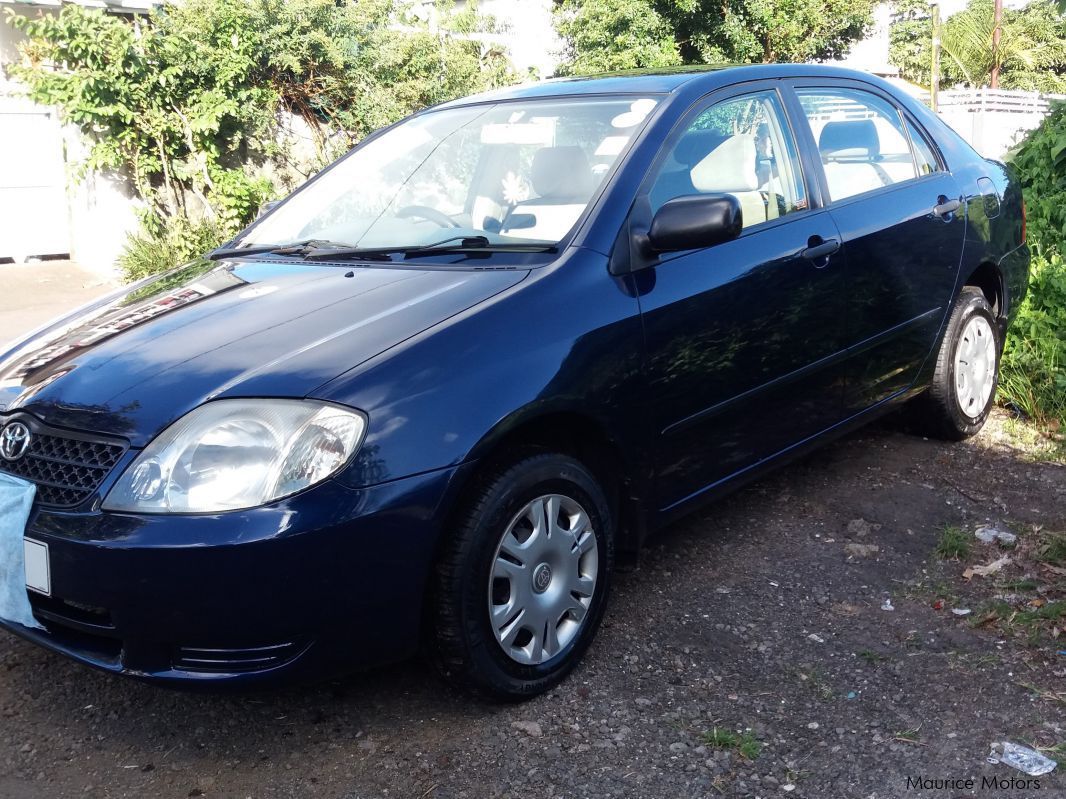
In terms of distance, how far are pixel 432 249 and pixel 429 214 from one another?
12.5 inches

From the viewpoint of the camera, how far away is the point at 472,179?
147 inches

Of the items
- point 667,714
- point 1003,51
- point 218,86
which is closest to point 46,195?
point 218,86

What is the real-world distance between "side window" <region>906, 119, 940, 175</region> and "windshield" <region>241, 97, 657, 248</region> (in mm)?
1682

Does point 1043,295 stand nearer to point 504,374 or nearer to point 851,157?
point 851,157

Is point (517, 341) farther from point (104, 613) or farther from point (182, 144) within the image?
point (182, 144)

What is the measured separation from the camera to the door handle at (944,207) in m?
4.55

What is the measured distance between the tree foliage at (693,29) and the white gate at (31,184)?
7829mm

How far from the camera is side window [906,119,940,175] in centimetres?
466

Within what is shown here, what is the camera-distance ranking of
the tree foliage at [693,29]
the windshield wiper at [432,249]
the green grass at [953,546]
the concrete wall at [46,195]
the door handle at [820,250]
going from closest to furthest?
the windshield wiper at [432,249], the door handle at [820,250], the green grass at [953,546], the concrete wall at [46,195], the tree foliage at [693,29]

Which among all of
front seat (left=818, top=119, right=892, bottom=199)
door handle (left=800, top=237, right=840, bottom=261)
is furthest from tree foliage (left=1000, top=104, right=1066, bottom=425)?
door handle (left=800, top=237, right=840, bottom=261)

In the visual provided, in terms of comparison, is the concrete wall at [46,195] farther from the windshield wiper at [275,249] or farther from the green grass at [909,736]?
the green grass at [909,736]

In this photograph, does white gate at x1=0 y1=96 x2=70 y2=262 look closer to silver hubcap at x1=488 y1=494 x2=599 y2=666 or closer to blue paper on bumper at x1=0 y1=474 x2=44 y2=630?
blue paper on bumper at x1=0 y1=474 x2=44 y2=630

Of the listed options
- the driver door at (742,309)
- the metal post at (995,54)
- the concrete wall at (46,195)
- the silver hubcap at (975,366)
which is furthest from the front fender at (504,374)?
the metal post at (995,54)

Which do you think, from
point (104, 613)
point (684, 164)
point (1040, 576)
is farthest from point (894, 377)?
point (104, 613)
